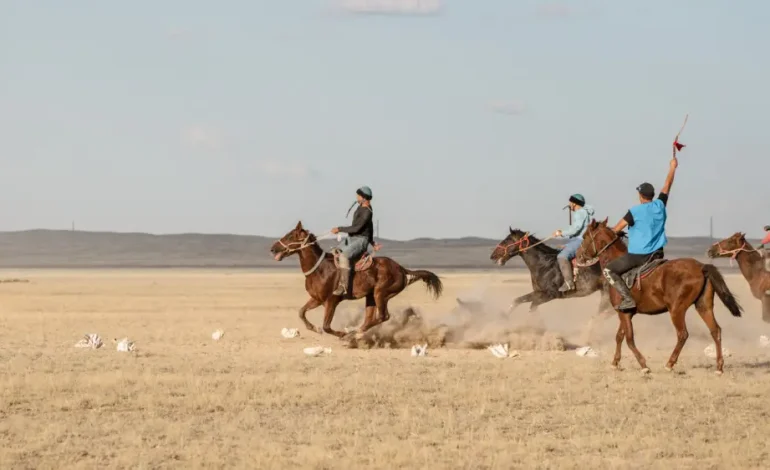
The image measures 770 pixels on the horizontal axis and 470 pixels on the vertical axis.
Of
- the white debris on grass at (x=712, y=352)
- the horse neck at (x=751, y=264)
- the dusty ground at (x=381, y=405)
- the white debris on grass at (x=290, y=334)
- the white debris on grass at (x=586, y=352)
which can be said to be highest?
the horse neck at (x=751, y=264)

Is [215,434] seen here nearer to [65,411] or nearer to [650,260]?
[65,411]

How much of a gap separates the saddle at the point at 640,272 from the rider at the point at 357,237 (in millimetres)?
5342

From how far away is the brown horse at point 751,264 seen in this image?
23562 millimetres

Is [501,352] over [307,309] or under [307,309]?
under

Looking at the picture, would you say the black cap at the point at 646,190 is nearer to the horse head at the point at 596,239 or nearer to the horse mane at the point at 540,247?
the horse head at the point at 596,239

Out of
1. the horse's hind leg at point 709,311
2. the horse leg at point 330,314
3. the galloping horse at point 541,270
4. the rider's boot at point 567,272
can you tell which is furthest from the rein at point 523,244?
the horse's hind leg at point 709,311

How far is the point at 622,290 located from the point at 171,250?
139 m

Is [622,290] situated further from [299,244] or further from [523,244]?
[299,244]

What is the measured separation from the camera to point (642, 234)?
17719 millimetres

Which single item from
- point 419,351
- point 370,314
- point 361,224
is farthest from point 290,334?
point 419,351

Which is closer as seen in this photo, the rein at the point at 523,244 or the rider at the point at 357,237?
the rider at the point at 357,237

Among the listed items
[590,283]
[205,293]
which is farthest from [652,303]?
[205,293]

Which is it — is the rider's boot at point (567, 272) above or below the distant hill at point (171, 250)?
above

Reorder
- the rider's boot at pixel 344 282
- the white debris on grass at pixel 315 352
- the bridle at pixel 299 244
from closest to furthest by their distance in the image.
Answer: the white debris on grass at pixel 315 352
the rider's boot at pixel 344 282
the bridle at pixel 299 244
